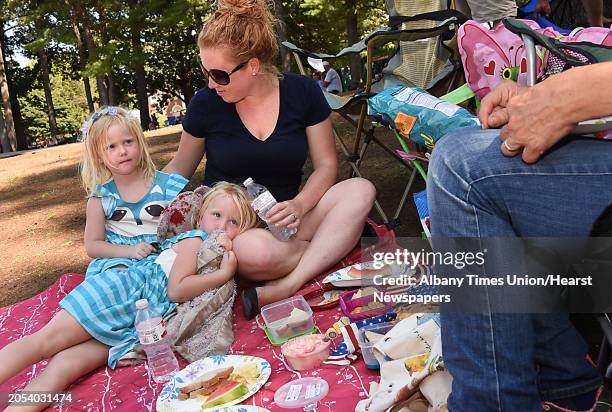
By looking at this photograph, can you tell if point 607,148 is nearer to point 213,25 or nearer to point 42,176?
point 213,25

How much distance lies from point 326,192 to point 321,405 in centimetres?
125

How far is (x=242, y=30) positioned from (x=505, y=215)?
1775 millimetres

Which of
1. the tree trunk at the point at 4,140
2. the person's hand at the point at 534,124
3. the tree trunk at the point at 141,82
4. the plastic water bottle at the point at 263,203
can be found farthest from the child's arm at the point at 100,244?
the tree trunk at the point at 4,140

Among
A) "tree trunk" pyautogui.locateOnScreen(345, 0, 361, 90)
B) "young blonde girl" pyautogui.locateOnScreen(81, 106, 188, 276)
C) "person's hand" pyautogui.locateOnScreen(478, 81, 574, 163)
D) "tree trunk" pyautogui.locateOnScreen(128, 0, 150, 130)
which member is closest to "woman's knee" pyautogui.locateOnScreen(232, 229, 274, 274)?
"young blonde girl" pyautogui.locateOnScreen(81, 106, 188, 276)

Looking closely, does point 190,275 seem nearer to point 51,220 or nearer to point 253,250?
point 253,250

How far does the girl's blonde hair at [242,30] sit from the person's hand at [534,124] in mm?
1625

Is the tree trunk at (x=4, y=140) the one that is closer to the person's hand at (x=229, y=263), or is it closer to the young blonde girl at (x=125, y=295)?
the young blonde girl at (x=125, y=295)

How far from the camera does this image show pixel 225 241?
8.20ft

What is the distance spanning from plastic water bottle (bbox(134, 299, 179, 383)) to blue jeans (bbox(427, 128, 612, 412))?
1156 millimetres

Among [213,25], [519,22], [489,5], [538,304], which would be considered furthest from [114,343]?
[489,5]

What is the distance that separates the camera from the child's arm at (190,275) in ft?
7.80

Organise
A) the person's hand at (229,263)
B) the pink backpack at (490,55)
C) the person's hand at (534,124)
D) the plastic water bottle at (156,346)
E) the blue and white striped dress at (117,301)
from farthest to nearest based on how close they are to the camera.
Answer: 1. the person's hand at (229,263)
2. the pink backpack at (490,55)
3. the blue and white striped dress at (117,301)
4. the plastic water bottle at (156,346)
5. the person's hand at (534,124)

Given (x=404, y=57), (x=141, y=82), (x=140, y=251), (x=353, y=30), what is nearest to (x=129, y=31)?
(x=141, y=82)

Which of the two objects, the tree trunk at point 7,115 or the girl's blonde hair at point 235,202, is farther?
the tree trunk at point 7,115
